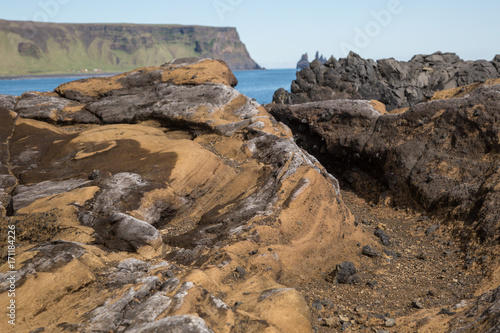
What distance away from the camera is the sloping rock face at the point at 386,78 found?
152 ft

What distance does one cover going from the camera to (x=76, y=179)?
47.9ft

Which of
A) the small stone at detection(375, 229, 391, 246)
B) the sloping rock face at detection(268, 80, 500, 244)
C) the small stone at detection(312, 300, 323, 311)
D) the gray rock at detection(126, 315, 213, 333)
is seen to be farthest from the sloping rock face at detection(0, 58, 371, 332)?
the sloping rock face at detection(268, 80, 500, 244)

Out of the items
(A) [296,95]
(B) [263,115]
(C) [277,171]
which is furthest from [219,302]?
(A) [296,95]

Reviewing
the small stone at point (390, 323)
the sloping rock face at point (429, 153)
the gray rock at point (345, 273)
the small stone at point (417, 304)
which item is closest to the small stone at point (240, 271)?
the gray rock at point (345, 273)

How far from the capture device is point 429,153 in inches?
764

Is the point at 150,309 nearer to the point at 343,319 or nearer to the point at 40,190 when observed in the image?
the point at 343,319

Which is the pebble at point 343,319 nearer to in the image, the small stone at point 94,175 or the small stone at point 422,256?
the small stone at point 422,256

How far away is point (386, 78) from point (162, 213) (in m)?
42.2

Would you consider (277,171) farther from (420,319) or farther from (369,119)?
(369,119)

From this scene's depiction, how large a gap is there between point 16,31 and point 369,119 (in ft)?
642

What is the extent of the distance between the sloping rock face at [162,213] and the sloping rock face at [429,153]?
447 cm

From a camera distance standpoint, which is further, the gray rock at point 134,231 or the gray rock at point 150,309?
the gray rock at point 134,231

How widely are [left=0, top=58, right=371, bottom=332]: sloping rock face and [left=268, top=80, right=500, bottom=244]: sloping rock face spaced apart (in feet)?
14.7

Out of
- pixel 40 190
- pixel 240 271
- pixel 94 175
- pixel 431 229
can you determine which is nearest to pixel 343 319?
pixel 240 271
